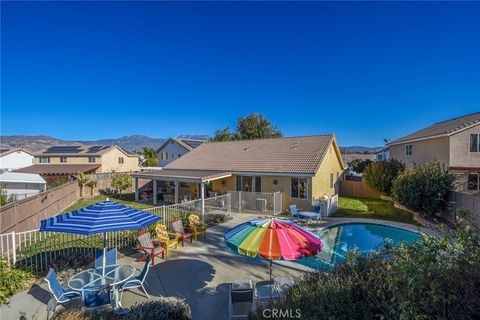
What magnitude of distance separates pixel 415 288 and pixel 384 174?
24.1 meters

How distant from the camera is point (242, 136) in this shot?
54.9 m

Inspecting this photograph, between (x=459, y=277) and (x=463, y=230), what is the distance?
2.23 ft

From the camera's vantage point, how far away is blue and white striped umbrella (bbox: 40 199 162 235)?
695 centimetres

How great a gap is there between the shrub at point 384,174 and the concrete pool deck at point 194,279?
16.7 m

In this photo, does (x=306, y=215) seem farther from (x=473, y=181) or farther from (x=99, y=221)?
(x=473, y=181)

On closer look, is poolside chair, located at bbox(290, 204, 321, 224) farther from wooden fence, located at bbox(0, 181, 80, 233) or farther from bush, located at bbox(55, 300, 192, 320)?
wooden fence, located at bbox(0, 181, 80, 233)

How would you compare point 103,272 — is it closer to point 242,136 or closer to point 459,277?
point 459,277

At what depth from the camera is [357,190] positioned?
94.9 feet

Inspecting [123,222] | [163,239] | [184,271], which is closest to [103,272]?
[123,222]

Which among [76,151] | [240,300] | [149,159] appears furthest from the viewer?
[149,159]

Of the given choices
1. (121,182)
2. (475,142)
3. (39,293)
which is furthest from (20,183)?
(475,142)

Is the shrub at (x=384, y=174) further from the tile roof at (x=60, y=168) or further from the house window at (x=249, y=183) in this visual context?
the tile roof at (x=60, y=168)

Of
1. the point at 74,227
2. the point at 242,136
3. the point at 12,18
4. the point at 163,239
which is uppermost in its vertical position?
the point at 12,18

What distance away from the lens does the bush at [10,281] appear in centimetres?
687
